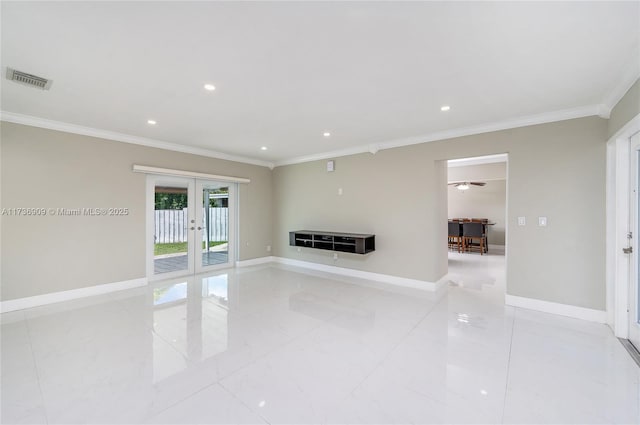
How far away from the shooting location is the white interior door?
8.64 ft

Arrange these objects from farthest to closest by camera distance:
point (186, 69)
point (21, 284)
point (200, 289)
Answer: point (200, 289) → point (21, 284) → point (186, 69)

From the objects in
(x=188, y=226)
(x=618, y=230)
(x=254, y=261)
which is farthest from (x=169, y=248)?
(x=618, y=230)

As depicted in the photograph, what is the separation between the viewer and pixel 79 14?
5.58 ft

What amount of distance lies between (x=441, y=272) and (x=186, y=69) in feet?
15.0

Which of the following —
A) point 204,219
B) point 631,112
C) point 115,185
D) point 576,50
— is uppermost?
point 576,50

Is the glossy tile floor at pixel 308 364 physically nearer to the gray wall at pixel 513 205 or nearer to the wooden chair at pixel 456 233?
the gray wall at pixel 513 205

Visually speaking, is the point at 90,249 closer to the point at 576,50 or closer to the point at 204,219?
the point at 204,219

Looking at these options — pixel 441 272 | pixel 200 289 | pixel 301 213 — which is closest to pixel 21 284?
pixel 200 289

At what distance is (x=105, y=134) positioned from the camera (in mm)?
4145

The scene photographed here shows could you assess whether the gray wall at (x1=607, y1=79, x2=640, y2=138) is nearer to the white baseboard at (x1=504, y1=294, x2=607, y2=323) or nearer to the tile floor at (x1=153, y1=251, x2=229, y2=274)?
the white baseboard at (x1=504, y1=294, x2=607, y2=323)

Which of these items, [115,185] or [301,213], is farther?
[301,213]

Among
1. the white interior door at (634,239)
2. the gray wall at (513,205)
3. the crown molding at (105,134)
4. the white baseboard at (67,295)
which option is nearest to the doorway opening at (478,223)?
the gray wall at (513,205)

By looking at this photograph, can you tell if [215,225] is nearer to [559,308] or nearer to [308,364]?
[308,364]

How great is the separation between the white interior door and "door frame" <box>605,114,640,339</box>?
0.17 feet
